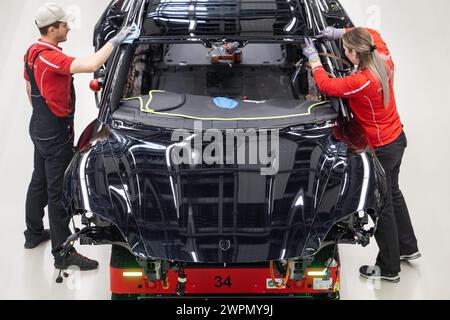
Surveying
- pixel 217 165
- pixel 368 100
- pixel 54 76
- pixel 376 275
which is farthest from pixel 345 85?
pixel 54 76

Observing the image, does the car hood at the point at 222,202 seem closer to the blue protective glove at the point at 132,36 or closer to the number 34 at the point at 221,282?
the number 34 at the point at 221,282

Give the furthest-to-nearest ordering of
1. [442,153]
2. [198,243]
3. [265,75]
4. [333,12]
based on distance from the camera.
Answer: [442,153] < [333,12] < [265,75] < [198,243]

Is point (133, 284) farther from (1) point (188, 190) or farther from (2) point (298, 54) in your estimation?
(2) point (298, 54)

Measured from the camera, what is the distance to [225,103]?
14.7ft

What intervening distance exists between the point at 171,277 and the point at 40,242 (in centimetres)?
164

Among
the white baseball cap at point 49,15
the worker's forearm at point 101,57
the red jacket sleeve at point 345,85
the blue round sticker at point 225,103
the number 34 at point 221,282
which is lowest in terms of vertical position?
the number 34 at point 221,282

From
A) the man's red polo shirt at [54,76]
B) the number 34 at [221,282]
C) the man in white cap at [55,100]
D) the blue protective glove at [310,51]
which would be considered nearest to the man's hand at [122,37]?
the man in white cap at [55,100]

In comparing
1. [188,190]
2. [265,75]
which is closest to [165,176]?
[188,190]

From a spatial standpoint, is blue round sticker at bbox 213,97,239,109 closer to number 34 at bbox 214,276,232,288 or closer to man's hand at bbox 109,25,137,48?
man's hand at bbox 109,25,137,48

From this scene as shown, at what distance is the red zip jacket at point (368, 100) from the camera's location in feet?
14.2

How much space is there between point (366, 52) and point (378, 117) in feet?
1.42

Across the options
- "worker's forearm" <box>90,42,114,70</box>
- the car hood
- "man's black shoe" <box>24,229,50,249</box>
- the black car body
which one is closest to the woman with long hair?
the black car body

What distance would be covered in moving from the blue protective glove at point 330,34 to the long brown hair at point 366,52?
0.40 m
